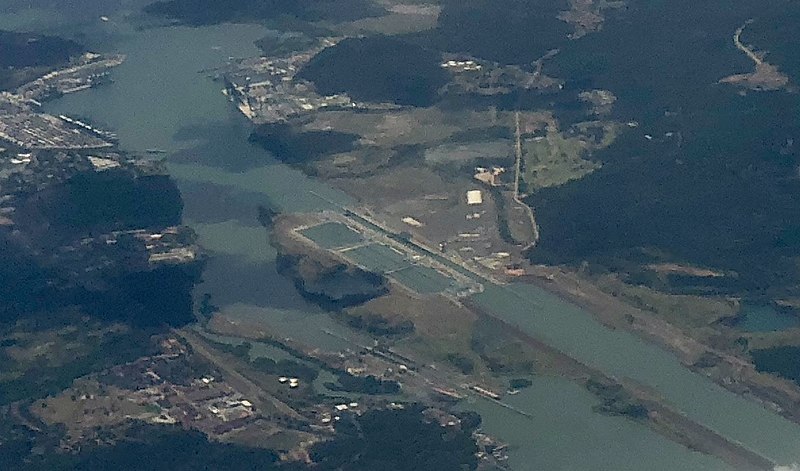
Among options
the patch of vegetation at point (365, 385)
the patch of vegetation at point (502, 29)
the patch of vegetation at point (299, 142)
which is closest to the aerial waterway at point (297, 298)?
the patch of vegetation at point (299, 142)

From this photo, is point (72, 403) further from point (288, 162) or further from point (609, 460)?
point (288, 162)

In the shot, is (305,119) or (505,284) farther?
(305,119)

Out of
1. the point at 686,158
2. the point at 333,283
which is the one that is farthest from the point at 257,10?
the point at 333,283

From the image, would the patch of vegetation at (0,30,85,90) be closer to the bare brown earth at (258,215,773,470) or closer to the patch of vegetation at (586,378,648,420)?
the bare brown earth at (258,215,773,470)

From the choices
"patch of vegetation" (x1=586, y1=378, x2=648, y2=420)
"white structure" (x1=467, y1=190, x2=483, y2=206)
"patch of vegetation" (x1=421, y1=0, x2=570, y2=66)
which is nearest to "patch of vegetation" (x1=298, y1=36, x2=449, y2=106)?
"patch of vegetation" (x1=421, y1=0, x2=570, y2=66)

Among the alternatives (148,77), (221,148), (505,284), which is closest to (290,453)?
(505,284)
